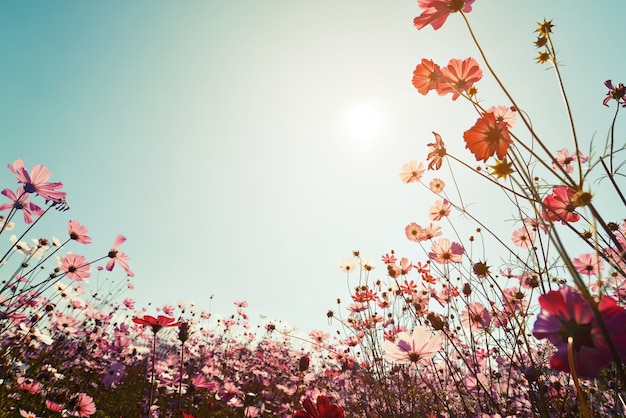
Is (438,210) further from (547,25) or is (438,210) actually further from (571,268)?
(571,268)

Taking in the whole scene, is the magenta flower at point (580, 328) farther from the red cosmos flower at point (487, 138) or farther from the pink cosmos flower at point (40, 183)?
the pink cosmos flower at point (40, 183)

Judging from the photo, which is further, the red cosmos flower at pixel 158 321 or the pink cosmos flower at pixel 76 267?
the pink cosmos flower at pixel 76 267

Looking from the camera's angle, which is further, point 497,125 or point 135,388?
point 135,388

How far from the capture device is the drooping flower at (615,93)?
1.70 metres

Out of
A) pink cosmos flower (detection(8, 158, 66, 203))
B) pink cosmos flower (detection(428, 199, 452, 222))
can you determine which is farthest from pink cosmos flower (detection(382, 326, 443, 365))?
pink cosmos flower (detection(8, 158, 66, 203))

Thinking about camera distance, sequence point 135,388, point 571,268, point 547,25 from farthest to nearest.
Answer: point 135,388 → point 547,25 → point 571,268

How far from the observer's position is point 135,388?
4418 millimetres

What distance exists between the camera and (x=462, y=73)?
1278 millimetres

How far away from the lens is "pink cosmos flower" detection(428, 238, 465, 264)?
2428mm

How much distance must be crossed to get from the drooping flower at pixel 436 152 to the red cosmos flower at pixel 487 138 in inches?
21.0

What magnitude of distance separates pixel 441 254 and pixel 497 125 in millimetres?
1843

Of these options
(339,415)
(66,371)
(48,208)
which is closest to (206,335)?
(66,371)

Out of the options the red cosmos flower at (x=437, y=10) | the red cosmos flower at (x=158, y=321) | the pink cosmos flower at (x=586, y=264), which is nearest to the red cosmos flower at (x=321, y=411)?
the red cosmos flower at (x=158, y=321)

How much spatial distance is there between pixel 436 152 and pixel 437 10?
0.61 m
